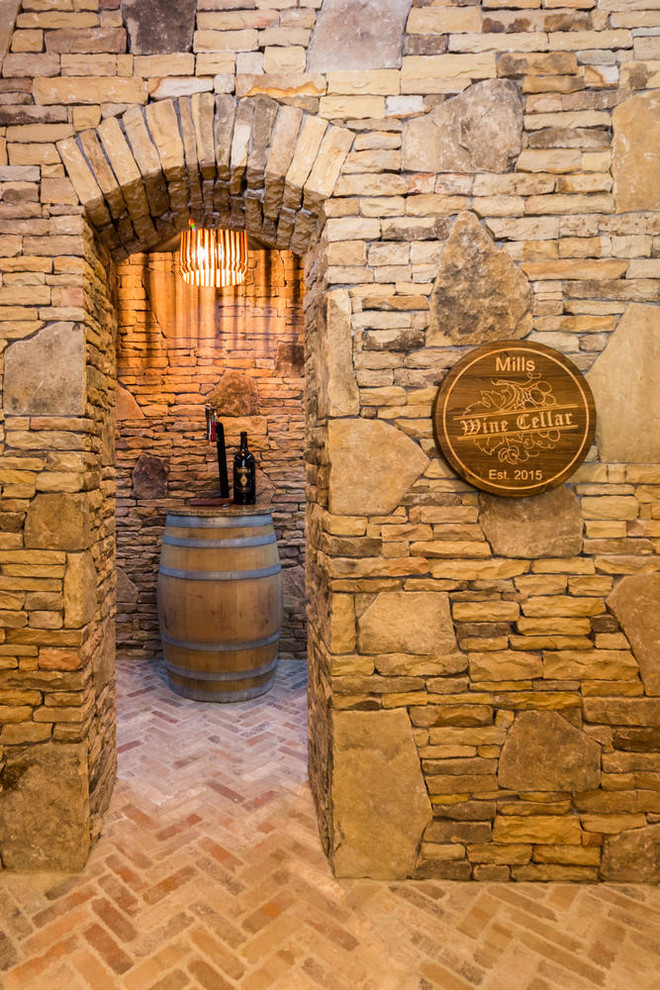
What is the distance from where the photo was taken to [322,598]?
2266 mm

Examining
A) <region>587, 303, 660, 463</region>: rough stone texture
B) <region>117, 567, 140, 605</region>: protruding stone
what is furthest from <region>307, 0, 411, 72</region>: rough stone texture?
<region>117, 567, 140, 605</region>: protruding stone

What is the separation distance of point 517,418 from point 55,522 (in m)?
1.90

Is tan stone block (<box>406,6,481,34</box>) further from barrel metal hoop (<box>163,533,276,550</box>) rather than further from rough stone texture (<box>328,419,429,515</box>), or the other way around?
barrel metal hoop (<box>163,533,276,550</box>)

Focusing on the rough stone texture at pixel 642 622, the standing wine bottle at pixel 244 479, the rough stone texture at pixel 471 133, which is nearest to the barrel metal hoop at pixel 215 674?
the standing wine bottle at pixel 244 479

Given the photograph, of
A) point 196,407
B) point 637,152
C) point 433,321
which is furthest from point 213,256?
point 637,152

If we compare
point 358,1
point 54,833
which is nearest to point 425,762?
point 54,833

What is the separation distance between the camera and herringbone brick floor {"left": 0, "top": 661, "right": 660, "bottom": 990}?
5.41ft

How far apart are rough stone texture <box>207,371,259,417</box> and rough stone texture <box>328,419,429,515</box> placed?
2413mm

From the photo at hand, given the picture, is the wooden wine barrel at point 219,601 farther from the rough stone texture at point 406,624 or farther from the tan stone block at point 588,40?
the tan stone block at point 588,40

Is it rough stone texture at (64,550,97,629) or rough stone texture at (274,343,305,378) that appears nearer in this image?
rough stone texture at (64,550,97,629)

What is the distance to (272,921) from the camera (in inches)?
72.3

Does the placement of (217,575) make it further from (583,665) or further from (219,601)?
(583,665)

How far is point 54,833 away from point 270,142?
2.93 m

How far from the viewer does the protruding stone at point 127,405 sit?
14.2 feet
